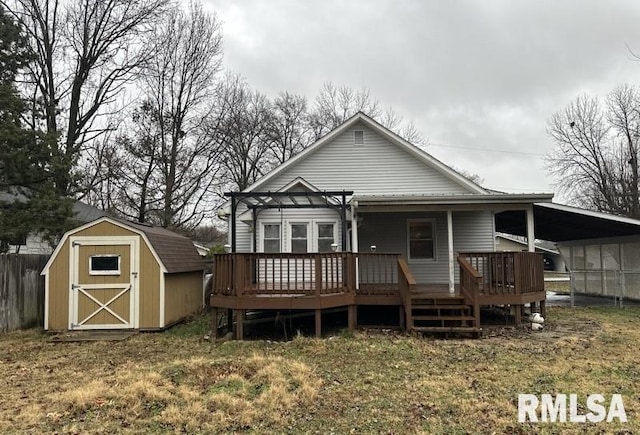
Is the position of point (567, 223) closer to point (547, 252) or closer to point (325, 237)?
point (325, 237)

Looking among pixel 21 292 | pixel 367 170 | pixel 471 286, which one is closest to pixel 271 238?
pixel 367 170

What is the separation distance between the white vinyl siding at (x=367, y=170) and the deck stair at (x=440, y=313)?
483 centimetres

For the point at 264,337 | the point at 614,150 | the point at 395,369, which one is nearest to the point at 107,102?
the point at 264,337

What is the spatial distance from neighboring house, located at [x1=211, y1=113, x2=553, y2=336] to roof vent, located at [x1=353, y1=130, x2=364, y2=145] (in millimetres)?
32

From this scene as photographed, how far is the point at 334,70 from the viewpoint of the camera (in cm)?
2875

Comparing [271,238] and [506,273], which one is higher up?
[271,238]

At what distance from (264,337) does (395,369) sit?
4189 mm

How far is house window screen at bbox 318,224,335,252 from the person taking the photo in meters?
13.3

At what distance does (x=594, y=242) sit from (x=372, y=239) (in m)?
9.46

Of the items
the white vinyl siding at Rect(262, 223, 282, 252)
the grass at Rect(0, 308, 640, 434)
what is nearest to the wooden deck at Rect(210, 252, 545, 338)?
the grass at Rect(0, 308, 640, 434)

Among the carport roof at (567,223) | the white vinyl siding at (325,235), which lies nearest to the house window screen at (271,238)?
the white vinyl siding at (325,235)

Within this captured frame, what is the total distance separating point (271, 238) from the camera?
1345cm

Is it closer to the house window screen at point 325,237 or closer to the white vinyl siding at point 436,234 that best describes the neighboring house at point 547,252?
the white vinyl siding at point 436,234

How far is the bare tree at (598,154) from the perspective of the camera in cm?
3266
